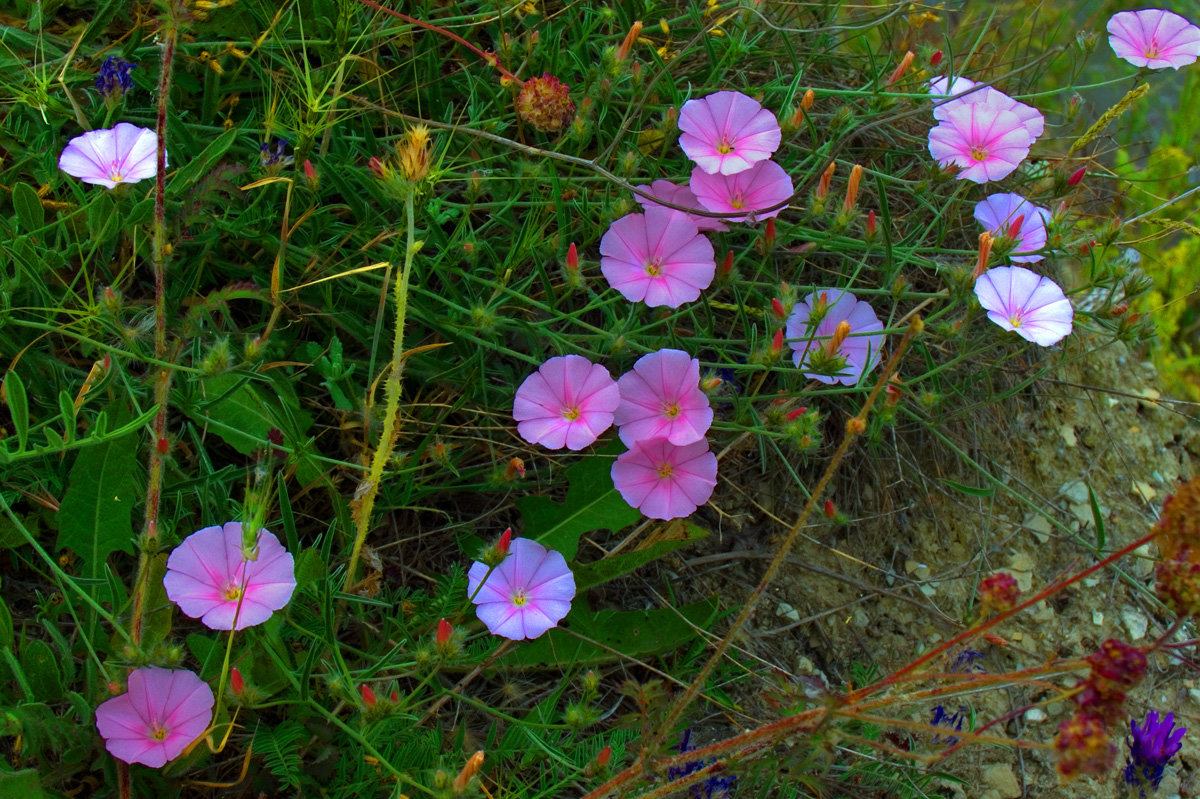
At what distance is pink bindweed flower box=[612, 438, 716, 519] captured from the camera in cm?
168

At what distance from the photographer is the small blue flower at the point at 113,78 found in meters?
1.69

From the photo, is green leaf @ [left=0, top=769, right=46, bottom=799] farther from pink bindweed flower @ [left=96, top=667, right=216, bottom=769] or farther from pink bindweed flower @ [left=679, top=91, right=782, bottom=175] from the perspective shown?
pink bindweed flower @ [left=679, top=91, right=782, bottom=175]

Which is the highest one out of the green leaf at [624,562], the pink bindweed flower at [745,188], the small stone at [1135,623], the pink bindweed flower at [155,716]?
the pink bindweed flower at [745,188]

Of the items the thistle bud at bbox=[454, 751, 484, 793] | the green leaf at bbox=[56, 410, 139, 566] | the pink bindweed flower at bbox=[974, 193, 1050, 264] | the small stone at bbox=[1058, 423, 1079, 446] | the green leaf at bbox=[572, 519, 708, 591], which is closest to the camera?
the thistle bud at bbox=[454, 751, 484, 793]

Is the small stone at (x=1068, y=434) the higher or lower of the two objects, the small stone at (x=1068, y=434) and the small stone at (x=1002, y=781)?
the higher

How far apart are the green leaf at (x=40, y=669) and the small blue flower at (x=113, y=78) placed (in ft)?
2.93

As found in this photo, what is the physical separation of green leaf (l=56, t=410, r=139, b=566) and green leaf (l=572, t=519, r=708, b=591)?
70cm

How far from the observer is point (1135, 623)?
83.7 inches

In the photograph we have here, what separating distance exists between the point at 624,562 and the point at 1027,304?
2.76 feet

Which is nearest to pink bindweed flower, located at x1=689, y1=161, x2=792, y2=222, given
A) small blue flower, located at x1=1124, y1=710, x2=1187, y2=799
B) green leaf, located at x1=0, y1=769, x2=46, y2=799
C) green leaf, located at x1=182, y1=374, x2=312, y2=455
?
green leaf, located at x1=182, y1=374, x2=312, y2=455

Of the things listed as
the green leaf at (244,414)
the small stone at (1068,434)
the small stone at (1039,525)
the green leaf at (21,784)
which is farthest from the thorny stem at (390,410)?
the small stone at (1068,434)

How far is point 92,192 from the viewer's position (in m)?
1.73

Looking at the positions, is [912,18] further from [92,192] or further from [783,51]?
[92,192]

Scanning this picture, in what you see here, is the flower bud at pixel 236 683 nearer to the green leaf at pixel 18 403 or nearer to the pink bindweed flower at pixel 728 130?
the green leaf at pixel 18 403
